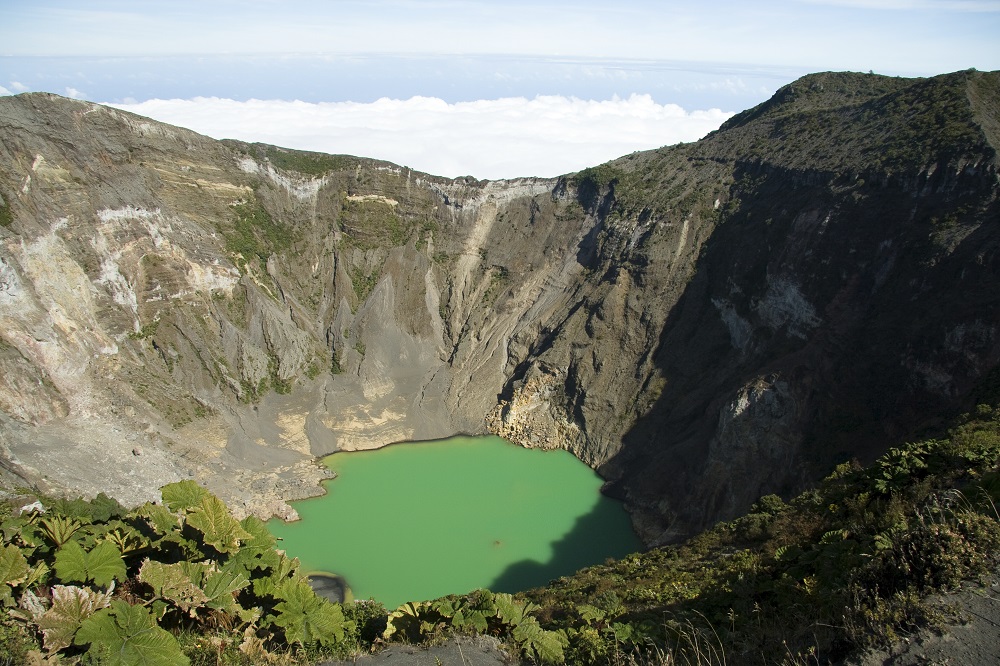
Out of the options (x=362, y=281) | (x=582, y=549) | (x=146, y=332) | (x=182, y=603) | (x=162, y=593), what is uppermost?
(x=162, y=593)

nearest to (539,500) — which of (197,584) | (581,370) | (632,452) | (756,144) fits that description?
(632,452)

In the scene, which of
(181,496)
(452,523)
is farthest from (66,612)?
(452,523)

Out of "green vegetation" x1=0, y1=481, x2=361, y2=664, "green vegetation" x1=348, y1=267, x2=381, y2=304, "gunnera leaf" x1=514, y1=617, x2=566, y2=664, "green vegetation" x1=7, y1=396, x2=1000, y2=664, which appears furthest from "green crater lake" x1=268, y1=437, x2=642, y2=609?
"gunnera leaf" x1=514, y1=617, x2=566, y2=664

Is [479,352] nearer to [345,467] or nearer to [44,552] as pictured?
[345,467]

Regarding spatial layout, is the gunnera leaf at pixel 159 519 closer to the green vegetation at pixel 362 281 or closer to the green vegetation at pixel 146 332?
the green vegetation at pixel 146 332

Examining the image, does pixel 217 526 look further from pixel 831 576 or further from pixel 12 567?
pixel 831 576

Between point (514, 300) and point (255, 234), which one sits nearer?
point (255, 234)

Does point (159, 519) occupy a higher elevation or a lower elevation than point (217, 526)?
lower

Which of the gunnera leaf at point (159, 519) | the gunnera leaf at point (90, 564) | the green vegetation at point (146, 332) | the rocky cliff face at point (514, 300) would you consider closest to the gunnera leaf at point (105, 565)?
the gunnera leaf at point (90, 564)
